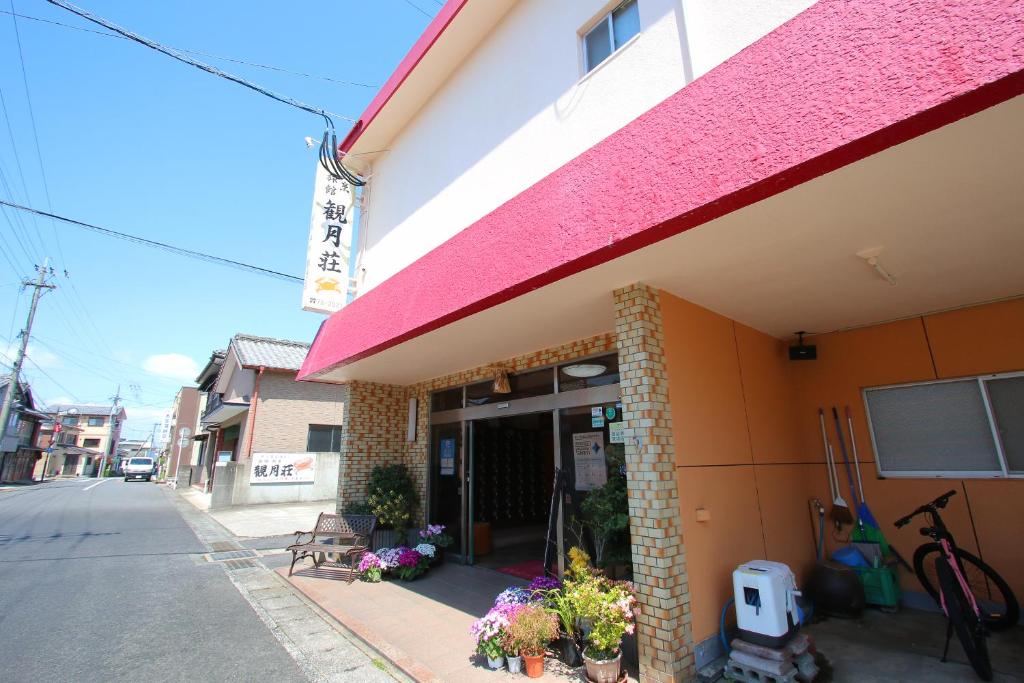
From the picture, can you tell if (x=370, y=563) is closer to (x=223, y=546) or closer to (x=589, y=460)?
(x=589, y=460)

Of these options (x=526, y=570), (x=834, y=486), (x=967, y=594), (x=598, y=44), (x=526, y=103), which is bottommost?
(x=526, y=570)

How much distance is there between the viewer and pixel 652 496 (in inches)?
152

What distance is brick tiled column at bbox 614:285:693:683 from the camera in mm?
3699

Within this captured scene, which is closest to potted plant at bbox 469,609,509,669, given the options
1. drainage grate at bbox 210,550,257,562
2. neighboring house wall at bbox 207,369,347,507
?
drainage grate at bbox 210,550,257,562

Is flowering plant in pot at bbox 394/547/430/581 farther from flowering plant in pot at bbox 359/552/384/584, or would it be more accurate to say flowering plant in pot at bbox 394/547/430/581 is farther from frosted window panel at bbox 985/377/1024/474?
frosted window panel at bbox 985/377/1024/474

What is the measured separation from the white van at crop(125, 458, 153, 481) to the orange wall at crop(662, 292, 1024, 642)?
5119 cm

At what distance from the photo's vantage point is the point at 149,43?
23.2 feet

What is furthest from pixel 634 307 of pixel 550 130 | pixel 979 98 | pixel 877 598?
pixel 877 598

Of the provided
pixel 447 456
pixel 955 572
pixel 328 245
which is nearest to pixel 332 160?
pixel 328 245

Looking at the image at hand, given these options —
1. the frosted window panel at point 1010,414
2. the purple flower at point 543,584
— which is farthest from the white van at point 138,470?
the frosted window panel at point 1010,414

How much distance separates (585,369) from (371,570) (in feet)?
14.7

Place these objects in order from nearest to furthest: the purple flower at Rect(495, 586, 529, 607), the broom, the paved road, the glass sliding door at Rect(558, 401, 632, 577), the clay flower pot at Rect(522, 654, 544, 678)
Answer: the clay flower pot at Rect(522, 654, 544, 678) → the paved road → the purple flower at Rect(495, 586, 529, 607) → the glass sliding door at Rect(558, 401, 632, 577) → the broom

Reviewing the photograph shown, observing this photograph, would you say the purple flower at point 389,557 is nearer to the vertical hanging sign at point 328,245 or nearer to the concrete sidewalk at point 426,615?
the concrete sidewalk at point 426,615

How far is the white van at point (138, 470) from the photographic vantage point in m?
41.0
